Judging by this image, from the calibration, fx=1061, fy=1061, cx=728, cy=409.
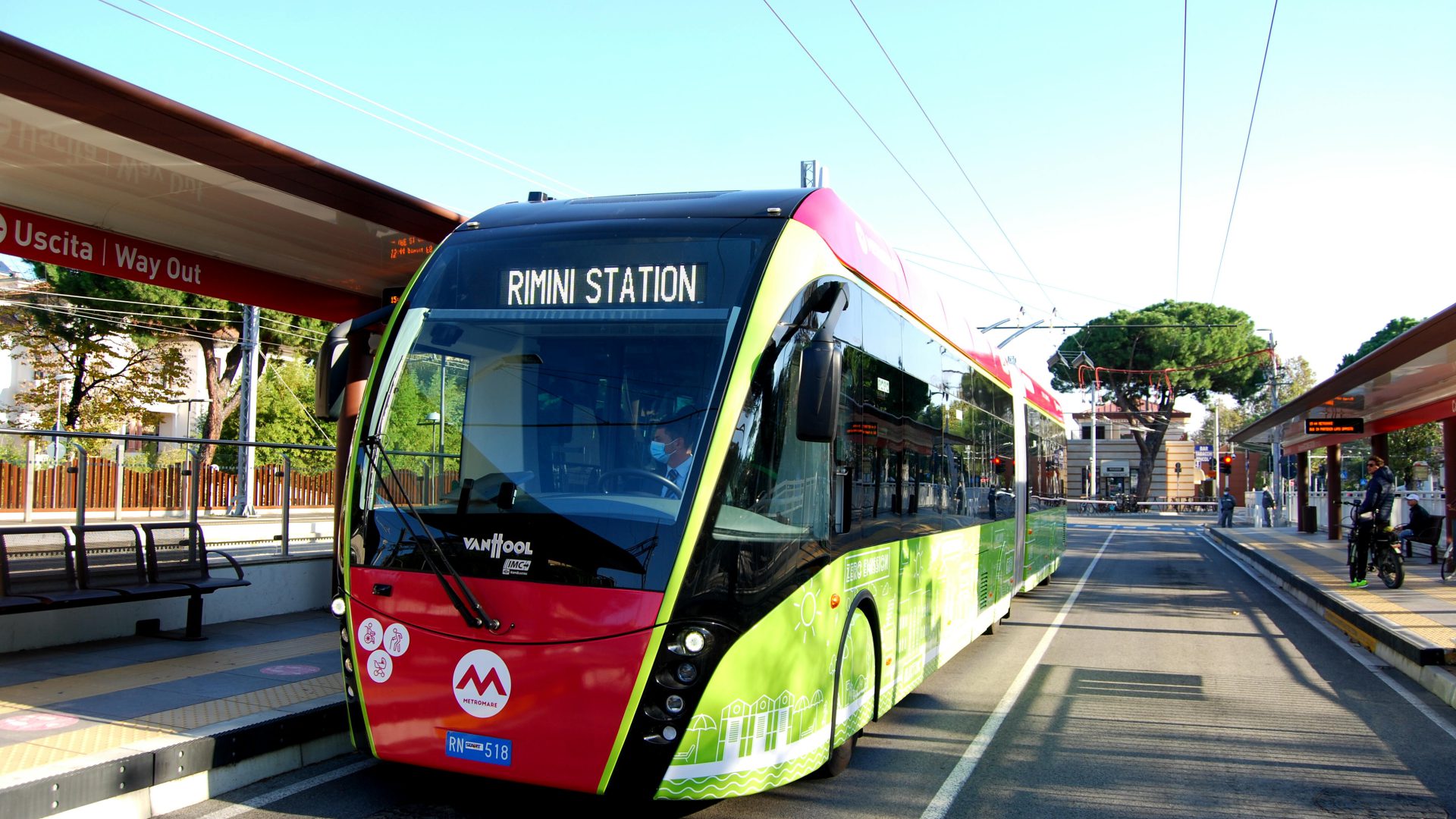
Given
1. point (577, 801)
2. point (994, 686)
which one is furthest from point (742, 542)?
point (994, 686)

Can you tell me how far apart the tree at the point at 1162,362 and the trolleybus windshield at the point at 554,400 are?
60.1 m

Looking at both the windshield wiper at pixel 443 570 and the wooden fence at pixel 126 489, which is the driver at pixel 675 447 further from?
the wooden fence at pixel 126 489

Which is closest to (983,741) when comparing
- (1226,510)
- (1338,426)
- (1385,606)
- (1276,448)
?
(1385,606)

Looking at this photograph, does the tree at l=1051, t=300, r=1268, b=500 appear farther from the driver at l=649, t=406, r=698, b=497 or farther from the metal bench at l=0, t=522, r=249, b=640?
the driver at l=649, t=406, r=698, b=497

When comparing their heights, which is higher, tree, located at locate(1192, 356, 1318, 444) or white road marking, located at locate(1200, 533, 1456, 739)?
tree, located at locate(1192, 356, 1318, 444)

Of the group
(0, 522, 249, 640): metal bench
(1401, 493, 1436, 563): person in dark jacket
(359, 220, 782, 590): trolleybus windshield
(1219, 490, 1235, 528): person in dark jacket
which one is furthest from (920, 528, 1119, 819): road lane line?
(1219, 490, 1235, 528): person in dark jacket

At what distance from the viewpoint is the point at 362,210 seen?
8.52m

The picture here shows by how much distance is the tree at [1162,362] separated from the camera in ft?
208

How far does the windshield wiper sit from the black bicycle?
16.3 metres

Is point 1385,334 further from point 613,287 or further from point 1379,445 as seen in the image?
point 613,287

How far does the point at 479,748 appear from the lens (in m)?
4.81

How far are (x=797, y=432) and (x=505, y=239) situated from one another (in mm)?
1902

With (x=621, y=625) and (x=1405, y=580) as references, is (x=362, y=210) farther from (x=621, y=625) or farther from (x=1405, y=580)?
(x=1405, y=580)

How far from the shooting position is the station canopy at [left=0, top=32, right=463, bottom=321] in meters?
6.48
